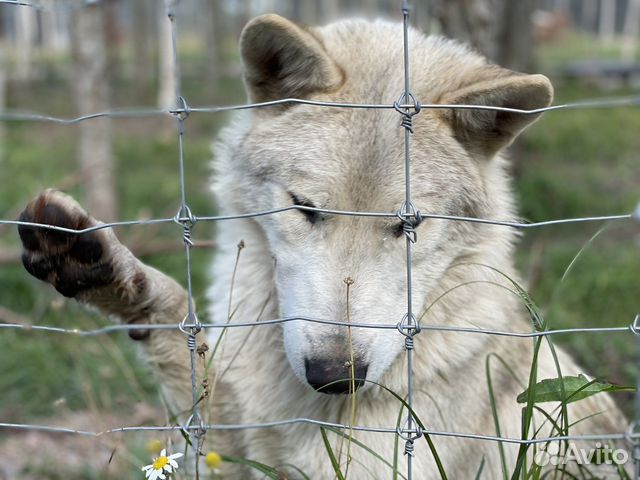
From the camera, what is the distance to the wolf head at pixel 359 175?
96.6 inches

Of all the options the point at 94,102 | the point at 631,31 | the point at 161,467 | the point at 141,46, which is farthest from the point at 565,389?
the point at 631,31

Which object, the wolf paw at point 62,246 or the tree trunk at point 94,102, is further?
the tree trunk at point 94,102

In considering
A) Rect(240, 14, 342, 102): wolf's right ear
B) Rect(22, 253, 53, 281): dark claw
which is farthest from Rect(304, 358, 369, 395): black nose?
Rect(240, 14, 342, 102): wolf's right ear

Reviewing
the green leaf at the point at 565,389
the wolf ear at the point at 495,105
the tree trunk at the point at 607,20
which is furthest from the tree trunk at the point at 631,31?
the green leaf at the point at 565,389

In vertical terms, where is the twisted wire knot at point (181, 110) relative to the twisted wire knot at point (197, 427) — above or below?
above

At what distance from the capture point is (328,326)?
7.82 feet

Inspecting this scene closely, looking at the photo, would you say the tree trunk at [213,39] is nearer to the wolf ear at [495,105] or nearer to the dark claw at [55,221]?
the wolf ear at [495,105]

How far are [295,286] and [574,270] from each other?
4.48 metres

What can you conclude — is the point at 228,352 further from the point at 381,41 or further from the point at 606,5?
the point at 606,5

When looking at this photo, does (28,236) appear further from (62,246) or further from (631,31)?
(631,31)

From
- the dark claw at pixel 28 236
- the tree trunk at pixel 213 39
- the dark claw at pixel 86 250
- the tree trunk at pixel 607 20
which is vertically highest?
the tree trunk at pixel 607 20

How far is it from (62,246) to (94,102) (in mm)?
4680

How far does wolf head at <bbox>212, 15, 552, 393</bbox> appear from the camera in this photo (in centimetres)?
245

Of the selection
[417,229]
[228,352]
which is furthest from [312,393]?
[417,229]
